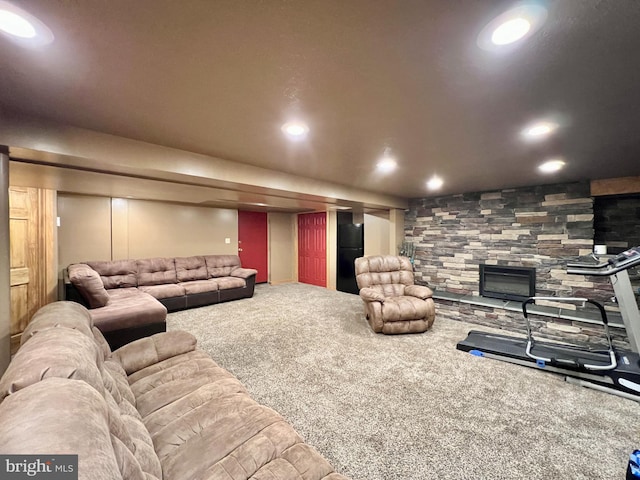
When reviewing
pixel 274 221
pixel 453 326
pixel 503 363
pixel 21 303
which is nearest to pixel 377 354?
pixel 503 363

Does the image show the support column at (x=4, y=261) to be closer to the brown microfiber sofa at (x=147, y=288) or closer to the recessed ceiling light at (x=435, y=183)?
the brown microfiber sofa at (x=147, y=288)

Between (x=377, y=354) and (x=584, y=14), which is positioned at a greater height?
(x=584, y=14)

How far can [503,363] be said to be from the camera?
2.75 meters

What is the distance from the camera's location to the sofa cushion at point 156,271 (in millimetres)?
4961

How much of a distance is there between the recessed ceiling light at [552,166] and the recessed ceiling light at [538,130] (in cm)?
91

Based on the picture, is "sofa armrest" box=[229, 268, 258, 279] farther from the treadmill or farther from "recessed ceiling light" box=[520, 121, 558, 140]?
"recessed ceiling light" box=[520, 121, 558, 140]

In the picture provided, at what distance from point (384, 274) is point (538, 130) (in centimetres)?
271

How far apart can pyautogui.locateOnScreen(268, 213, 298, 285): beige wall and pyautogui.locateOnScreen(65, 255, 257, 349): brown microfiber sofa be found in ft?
4.77

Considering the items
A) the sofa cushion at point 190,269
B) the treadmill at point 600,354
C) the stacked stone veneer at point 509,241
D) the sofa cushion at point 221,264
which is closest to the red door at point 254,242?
the sofa cushion at point 221,264

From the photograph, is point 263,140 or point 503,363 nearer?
point 263,140

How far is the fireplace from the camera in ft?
13.3

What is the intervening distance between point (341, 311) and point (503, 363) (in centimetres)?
244

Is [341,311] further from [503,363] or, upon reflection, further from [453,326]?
[503,363]

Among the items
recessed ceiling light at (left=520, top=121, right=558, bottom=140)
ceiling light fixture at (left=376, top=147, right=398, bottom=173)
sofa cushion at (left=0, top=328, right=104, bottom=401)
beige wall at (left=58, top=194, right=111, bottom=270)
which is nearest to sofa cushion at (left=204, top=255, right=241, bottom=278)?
beige wall at (left=58, top=194, right=111, bottom=270)
